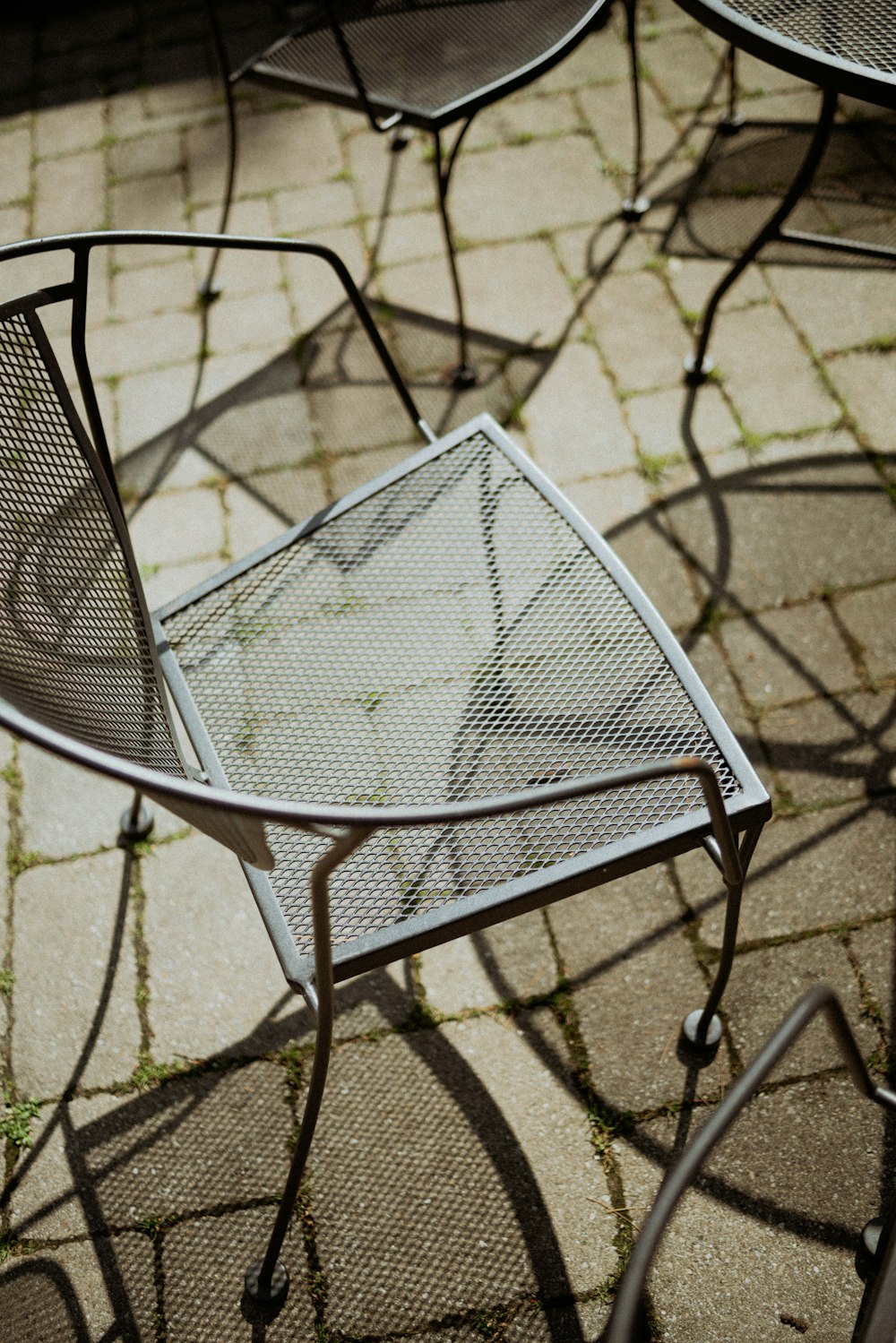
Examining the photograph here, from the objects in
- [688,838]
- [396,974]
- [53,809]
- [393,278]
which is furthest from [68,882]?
[393,278]

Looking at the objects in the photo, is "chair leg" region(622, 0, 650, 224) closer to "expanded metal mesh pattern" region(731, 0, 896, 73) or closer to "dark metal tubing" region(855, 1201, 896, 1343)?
"expanded metal mesh pattern" region(731, 0, 896, 73)

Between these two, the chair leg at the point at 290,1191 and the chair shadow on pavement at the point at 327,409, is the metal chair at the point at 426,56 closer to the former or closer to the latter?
the chair shadow on pavement at the point at 327,409

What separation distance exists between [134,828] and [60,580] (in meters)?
0.81

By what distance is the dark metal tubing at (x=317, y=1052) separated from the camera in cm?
88

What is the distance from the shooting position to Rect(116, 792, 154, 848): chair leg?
1.86 metres

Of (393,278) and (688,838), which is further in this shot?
(393,278)

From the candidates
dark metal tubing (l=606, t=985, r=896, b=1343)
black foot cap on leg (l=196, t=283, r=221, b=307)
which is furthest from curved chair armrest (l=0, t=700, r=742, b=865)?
black foot cap on leg (l=196, t=283, r=221, b=307)

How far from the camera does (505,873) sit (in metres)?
1.13

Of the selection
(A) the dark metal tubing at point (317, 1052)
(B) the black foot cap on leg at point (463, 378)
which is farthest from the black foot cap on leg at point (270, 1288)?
(B) the black foot cap on leg at point (463, 378)

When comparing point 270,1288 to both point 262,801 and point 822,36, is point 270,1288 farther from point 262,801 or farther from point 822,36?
point 822,36

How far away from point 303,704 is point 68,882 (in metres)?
0.80

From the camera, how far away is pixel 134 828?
73.3 inches

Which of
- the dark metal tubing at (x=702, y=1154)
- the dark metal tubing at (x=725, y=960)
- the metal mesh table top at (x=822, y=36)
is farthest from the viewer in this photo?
the metal mesh table top at (x=822, y=36)

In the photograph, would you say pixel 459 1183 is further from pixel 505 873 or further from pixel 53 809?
pixel 53 809
